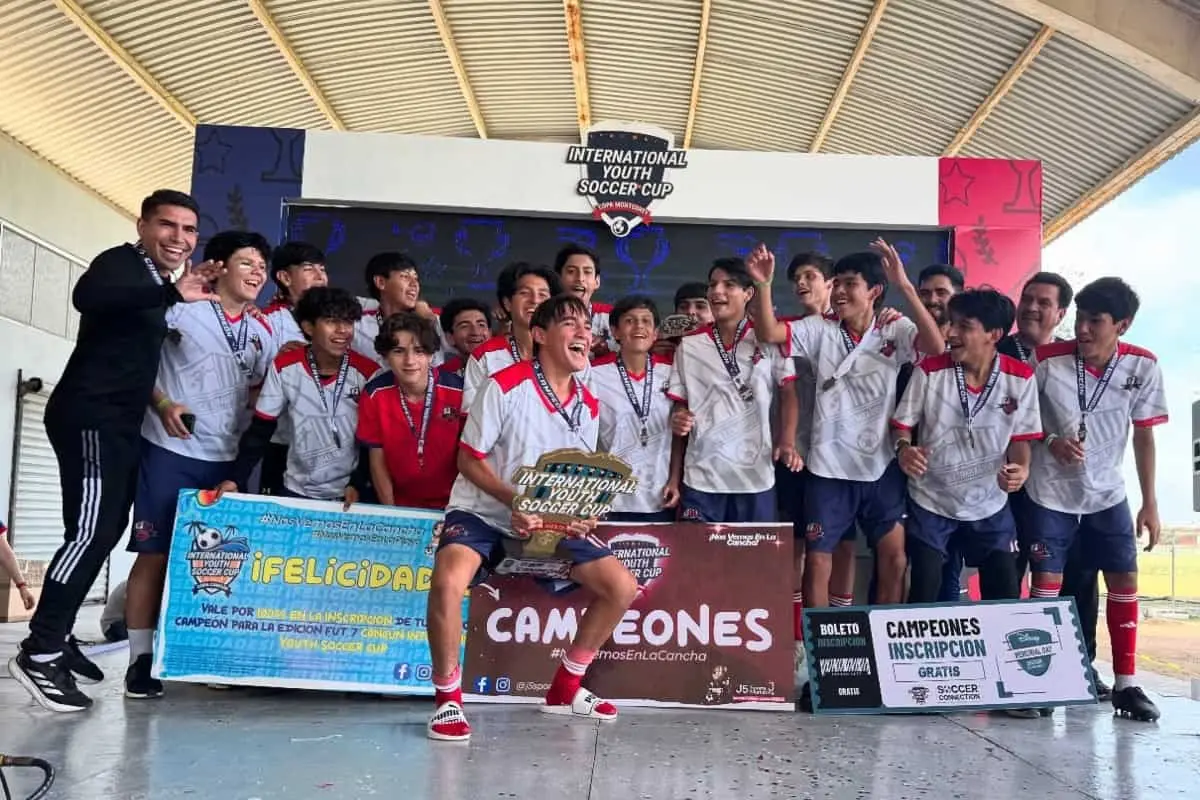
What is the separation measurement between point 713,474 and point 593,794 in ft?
6.82

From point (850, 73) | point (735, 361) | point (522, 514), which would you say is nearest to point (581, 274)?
point (735, 361)

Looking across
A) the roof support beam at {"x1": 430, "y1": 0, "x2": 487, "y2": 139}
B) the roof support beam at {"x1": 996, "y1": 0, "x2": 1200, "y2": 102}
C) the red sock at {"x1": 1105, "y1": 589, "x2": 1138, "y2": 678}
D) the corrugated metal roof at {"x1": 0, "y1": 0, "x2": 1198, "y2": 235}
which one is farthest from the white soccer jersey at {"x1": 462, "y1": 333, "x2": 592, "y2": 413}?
the roof support beam at {"x1": 430, "y1": 0, "x2": 487, "y2": 139}

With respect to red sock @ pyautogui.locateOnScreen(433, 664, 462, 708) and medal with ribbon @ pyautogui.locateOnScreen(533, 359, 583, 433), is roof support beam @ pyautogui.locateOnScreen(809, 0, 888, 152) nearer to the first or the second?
medal with ribbon @ pyautogui.locateOnScreen(533, 359, 583, 433)

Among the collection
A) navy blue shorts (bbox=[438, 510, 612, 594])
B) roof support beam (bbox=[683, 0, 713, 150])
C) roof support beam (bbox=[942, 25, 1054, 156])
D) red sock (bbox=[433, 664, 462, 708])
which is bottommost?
red sock (bbox=[433, 664, 462, 708])

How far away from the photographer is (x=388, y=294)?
A: 16.3 feet

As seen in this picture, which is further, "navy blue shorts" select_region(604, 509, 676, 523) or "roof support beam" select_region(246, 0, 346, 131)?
"roof support beam" select_region(246, 0, 346, 131)

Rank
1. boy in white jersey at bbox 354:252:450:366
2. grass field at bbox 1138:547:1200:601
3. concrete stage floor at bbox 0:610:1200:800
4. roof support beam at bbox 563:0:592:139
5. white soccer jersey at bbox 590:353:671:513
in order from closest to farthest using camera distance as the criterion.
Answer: concrete stage floor at bbox 0:610:1200:800
white soccer jersey at bbox 590:353:671:513
boy in white jersey at bbox 354:252:450:366
roof support beam at bbox 563:0:592:139
grass field at bbox 1138:547:1200:601

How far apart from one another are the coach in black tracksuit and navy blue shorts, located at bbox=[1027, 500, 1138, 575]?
11.0 ft

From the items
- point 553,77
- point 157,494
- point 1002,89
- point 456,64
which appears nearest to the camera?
point 157,494

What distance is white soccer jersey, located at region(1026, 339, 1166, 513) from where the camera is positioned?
14.0ft

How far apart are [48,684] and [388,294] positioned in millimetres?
2204

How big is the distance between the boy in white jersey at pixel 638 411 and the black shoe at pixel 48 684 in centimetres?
215

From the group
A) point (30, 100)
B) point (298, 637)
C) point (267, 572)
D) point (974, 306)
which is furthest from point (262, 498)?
point (30, 100)

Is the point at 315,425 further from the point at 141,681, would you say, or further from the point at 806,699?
the point at 806,699
